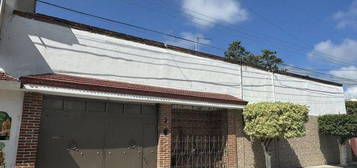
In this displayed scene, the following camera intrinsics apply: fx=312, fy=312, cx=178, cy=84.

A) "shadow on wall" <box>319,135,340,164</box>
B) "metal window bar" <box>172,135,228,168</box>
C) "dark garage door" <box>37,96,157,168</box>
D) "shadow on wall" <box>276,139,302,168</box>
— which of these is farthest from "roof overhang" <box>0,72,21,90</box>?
"shadow on wall" <box>319,135,340,164</box>

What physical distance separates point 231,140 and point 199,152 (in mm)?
1491

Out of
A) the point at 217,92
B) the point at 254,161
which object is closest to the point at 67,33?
the point at 217,92

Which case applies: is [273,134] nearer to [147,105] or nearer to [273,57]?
[147,105]

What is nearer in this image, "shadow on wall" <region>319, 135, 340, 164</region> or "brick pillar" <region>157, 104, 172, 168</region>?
"brick pillar" <region>157, 104, 172, 168</region>

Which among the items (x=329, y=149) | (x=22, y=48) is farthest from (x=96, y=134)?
(x=329, y=149)

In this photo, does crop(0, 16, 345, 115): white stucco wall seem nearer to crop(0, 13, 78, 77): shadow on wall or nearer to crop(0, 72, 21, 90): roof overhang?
crop(0, 13, 78, 77): shadow on wall

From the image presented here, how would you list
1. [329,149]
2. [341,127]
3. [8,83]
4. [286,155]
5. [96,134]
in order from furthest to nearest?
1. [329,149]
2. [341,127]
3. [286,155]
4. [96,134]
5. [8,83]

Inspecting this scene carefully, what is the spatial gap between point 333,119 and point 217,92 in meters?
7.20

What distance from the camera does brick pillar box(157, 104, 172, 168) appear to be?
406 inches

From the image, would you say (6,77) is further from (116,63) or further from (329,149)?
(329,149)

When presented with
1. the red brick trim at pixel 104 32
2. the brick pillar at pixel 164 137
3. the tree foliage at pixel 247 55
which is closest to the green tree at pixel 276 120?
the red brick trim at pixel 104 32

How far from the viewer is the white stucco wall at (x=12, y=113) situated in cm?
756

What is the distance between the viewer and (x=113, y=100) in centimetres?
961

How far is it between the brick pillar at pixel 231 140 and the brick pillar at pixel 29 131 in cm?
709
